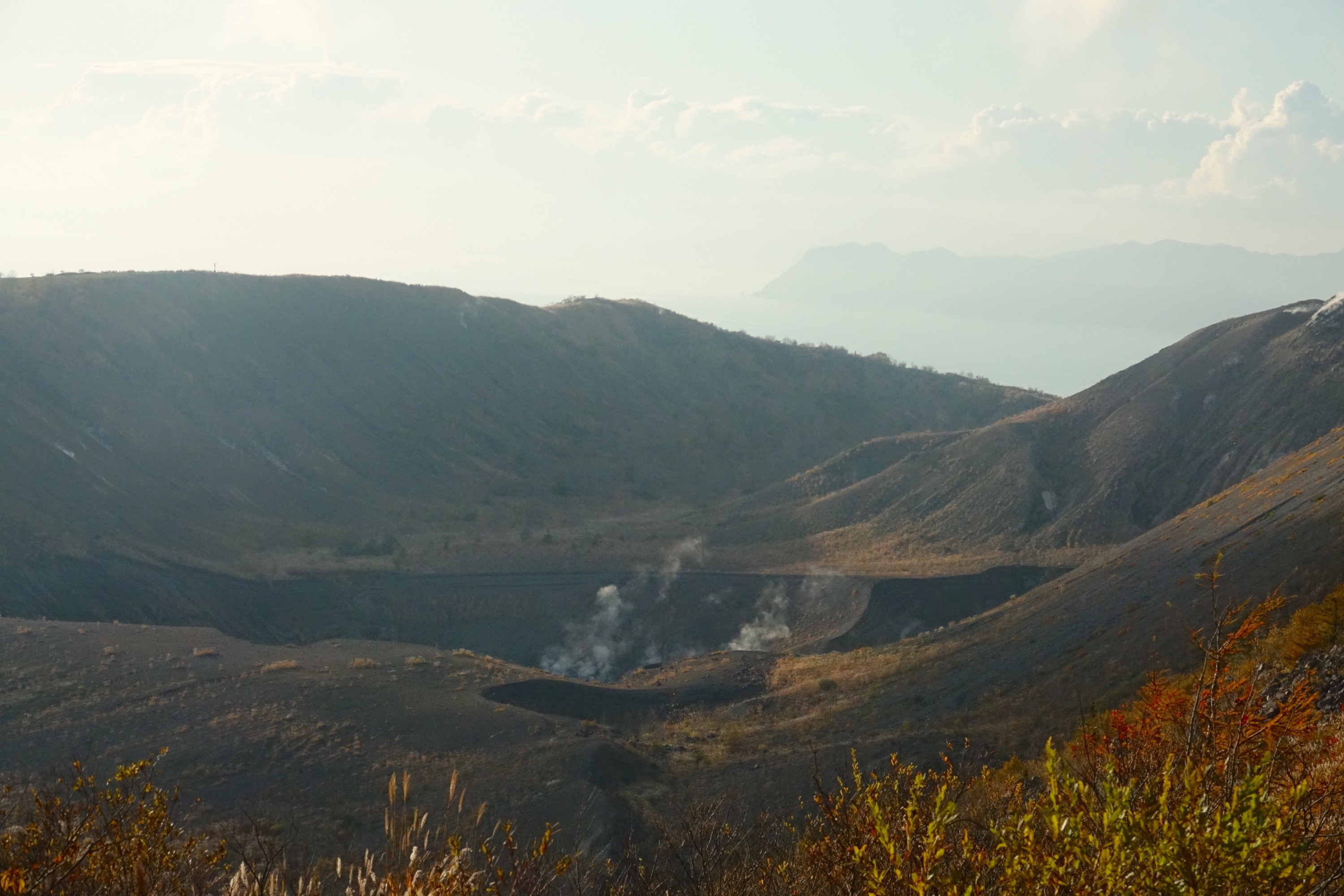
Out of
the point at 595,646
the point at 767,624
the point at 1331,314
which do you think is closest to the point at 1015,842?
the point at 767,624

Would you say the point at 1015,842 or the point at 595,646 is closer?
the point at 1015,842

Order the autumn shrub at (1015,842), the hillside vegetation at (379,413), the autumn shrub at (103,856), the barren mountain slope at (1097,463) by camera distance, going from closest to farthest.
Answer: the autumn shrub at (1015,842), the autumn shrub at (103,856), the barren mountain slope at (1097,463), the hillside vegetation at (379,413)

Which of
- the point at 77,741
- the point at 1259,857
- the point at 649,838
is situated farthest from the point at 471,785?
the point at 1259,857

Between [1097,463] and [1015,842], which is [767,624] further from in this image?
[1015,842]

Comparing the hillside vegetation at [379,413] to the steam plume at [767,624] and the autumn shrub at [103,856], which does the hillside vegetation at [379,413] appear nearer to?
the steam plume at [767,624]

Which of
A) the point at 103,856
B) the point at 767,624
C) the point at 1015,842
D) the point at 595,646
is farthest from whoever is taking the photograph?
the point at 595,646

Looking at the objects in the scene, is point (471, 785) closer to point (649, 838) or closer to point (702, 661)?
point (649, 838)

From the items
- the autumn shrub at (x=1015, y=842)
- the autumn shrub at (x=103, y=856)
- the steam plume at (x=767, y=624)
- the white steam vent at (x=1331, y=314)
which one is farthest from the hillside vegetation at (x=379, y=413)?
the autumn shrub at (x=1015, y=842)
